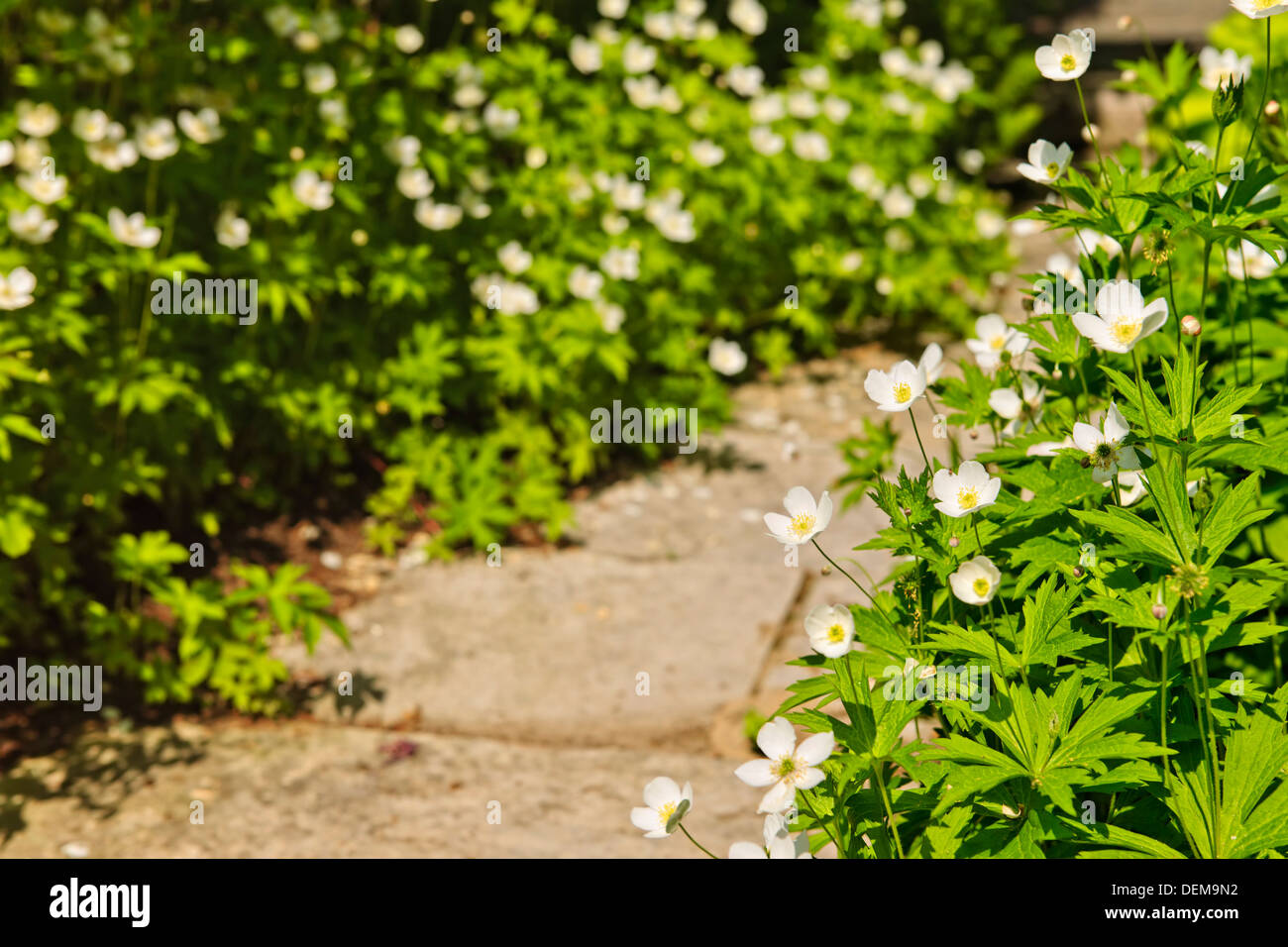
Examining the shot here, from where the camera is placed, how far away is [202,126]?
366 cm

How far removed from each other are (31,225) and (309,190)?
2.85 feet

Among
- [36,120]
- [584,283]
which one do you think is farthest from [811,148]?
[36,120]

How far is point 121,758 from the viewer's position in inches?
122

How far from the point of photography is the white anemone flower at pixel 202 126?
362cm

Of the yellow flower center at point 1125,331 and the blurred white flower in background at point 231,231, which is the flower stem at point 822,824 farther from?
the blurred white flower in background at point 231,231

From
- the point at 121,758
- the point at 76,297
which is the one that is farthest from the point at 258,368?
the point at 121,758

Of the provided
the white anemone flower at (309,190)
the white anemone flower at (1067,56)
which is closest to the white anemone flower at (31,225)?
the white anemone flower at (309,190)

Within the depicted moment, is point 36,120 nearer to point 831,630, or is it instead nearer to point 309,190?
point 309,190

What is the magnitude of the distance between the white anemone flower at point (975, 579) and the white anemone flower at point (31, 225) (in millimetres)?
2668

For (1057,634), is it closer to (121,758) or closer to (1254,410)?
(1254,410)

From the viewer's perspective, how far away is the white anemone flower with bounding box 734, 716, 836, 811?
1449 millimetres

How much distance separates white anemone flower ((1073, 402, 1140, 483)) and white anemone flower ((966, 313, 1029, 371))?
428mm
